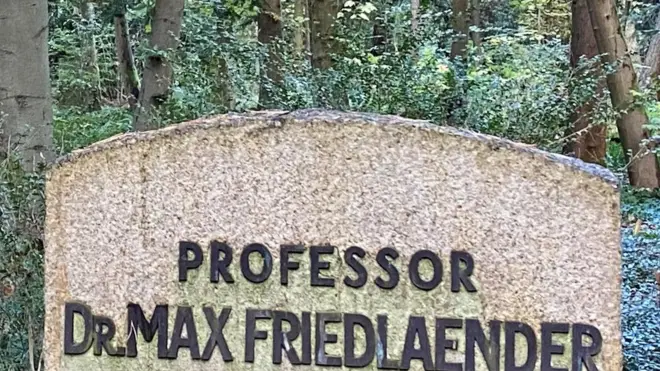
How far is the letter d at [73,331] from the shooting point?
2547 millimetres

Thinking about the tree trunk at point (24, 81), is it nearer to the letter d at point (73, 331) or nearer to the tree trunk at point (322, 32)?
the letter d at point (73, 331)

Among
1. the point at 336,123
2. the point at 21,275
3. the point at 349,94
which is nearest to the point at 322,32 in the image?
the point at 349,94

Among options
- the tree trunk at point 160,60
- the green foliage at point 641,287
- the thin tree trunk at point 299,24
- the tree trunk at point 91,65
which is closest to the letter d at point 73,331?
the green foliage at point 641,287

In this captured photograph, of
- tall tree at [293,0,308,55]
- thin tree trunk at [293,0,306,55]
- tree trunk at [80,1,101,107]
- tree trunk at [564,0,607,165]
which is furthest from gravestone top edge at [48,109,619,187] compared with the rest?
tree trunk at [80,1,101,107]

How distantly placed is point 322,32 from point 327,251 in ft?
14.9

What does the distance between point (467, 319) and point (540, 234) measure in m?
0.32

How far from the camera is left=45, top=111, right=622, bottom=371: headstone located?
2270 mm

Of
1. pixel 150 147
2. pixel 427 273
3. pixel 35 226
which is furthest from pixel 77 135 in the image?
pixel 427 273

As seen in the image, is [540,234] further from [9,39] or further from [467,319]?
[9,39]

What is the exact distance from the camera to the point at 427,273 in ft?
7.73

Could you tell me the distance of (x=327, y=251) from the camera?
7.89 feet

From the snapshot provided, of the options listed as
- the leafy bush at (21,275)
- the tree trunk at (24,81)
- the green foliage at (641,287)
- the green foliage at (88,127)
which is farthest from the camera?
the green foliage at (88,127)

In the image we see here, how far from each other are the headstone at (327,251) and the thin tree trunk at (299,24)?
967 centimetres

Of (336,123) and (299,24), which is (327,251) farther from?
(299,24)
